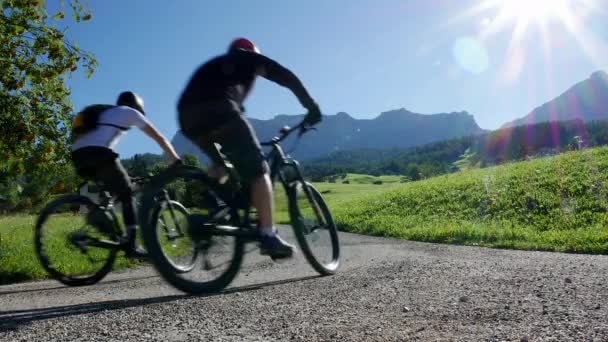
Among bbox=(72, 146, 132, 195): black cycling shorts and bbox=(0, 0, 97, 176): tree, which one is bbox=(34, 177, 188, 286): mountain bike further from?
bbox=(0, 0, 97, 176): tree

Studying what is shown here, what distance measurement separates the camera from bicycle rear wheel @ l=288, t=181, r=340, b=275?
206 inches

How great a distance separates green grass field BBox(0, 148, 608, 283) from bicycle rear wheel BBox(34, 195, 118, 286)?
1.58 meters

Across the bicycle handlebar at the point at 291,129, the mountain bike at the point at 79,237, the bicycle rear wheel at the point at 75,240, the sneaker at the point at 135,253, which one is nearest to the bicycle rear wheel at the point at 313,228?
the bicycle handlebar at the point at 291,129

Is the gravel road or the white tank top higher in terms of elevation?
the white tank top

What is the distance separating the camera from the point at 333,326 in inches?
116

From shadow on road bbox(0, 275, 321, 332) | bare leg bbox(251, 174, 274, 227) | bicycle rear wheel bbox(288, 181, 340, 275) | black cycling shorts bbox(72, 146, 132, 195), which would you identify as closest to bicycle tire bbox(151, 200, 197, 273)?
shadow on road bbox(0, 275, 321, 332)

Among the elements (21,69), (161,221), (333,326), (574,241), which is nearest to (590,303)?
(333,326)

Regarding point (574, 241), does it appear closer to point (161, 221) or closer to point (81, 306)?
point (161, 221)

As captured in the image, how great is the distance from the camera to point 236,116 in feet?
13.7

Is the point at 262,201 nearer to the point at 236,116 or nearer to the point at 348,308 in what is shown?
the point at 236,116

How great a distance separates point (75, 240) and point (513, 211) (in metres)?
12.3

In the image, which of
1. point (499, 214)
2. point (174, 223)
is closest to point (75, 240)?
point (174, 223)

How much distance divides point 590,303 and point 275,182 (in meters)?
3.06

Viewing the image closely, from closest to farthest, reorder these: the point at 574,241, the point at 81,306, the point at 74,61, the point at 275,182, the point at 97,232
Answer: the point at 81,306, the point at 275,182, the point at 97,232, the point at 574,241, the point at 74,61
